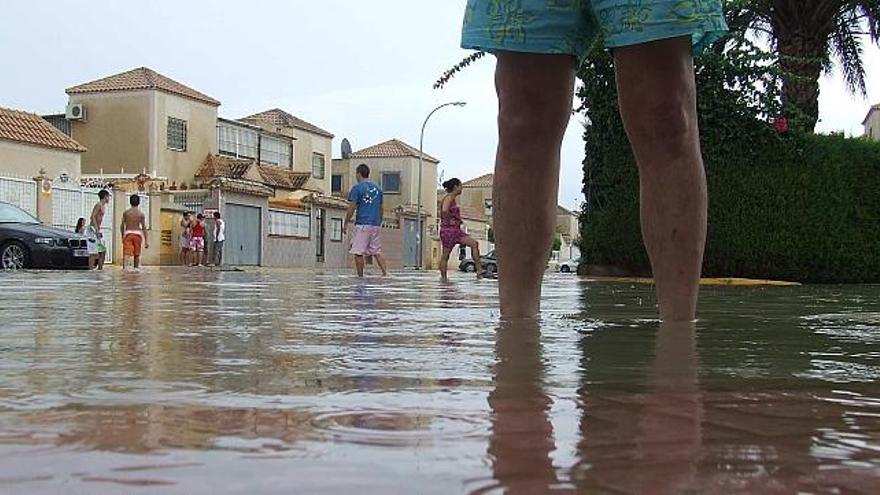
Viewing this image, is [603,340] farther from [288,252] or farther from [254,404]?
[288,252]

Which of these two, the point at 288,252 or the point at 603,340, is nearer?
the point at 603,340

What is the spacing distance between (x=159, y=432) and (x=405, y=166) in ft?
186

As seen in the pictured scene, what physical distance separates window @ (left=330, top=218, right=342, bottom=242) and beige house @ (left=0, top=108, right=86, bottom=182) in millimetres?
13099

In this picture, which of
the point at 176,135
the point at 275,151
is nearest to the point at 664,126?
the point at 176,135

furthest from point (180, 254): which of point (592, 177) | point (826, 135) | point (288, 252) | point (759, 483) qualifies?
point (759, 483)

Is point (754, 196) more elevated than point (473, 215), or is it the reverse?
point (473, 215)

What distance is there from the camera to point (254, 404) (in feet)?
3.89

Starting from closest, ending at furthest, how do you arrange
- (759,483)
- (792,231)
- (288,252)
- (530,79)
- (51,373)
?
(759,483), (51,373), (530,79), (792,231), (288,252)

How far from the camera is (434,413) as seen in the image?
3.72 feet

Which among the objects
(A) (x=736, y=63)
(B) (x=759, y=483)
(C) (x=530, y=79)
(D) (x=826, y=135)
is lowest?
(B) (x=759, y=483)

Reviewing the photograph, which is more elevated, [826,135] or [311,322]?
[826,135]

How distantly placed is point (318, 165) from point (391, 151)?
7477 millimetres

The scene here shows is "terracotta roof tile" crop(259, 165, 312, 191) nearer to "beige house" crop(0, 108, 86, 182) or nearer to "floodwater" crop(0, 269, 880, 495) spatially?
"beige house" crop(0, 108, 86, 182)

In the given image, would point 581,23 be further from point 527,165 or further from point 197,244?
point 197,244
